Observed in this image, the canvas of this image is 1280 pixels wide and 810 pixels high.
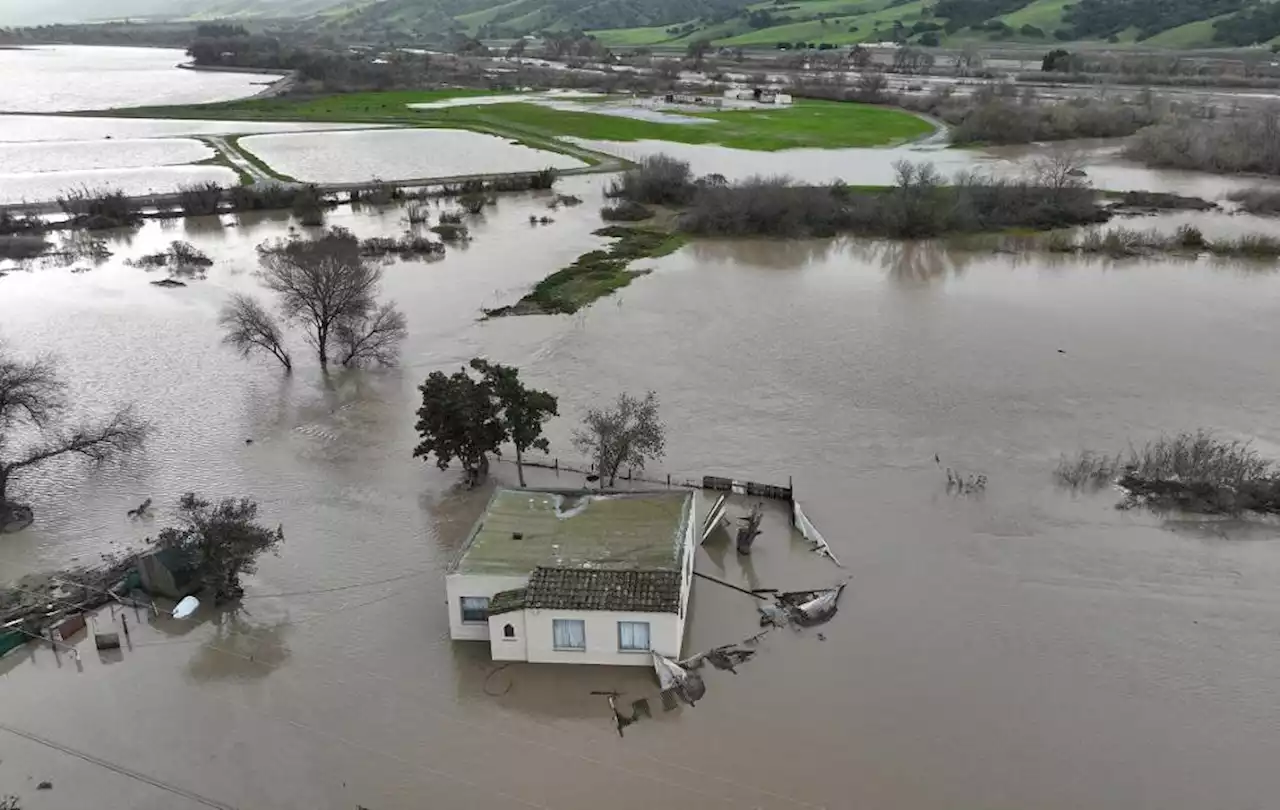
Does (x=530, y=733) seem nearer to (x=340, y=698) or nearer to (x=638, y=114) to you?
(x=340, y=698)

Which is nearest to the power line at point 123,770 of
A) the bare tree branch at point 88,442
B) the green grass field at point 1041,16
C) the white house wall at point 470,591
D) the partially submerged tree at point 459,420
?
the white house wall at point 470,591

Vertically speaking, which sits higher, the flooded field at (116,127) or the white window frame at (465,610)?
the flooded field at (116,127)

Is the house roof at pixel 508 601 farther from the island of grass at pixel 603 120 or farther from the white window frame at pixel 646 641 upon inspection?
the island of grass at pixel 603 120

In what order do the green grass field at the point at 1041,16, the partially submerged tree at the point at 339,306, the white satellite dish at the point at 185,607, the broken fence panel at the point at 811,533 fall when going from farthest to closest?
the green grass field at the point at 1041,16, the partially submerged tree at the point at 339,306, the broken fence panel at the point at 811,533, the white satellite dish at the point at 185,607

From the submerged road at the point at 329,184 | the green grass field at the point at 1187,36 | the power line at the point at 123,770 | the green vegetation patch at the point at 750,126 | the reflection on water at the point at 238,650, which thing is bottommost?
the power line at the point at 123,770

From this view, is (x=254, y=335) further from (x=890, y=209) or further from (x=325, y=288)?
(x=890, y=209)

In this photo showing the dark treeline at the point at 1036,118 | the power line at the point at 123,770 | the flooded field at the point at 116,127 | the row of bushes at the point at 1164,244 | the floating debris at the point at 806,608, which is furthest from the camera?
the flooded field at the point at 116,127

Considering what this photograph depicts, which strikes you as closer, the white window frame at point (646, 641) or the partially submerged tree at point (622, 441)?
the white window frame at point (646, 641)
